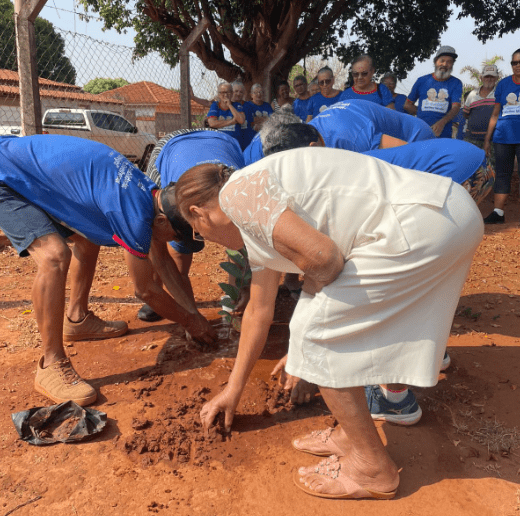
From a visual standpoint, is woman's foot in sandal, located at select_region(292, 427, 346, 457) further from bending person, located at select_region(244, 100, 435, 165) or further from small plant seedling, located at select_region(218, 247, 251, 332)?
bending person, located at select_region(244, 100, 435, 165)

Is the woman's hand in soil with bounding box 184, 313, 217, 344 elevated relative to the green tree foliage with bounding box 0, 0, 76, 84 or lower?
lower

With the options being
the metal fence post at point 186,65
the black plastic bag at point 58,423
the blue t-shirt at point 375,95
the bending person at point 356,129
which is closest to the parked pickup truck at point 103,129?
the metal fence post at point 186,65

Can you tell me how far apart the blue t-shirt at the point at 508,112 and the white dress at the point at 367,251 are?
16.6ft

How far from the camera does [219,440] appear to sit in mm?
2162

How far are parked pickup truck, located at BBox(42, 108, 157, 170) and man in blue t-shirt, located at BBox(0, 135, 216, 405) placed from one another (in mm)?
6940

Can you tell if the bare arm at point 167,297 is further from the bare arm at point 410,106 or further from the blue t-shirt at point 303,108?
the bare arm at point 410,106

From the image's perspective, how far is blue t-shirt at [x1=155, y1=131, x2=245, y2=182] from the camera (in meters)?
2.67

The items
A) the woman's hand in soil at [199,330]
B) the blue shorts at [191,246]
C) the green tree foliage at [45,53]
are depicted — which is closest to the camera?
the blue shorts at [191,246]

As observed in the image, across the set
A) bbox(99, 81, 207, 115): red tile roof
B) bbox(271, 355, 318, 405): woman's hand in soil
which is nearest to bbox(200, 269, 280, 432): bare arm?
bbox(271, 355, 318, 405): woman's hand in soil

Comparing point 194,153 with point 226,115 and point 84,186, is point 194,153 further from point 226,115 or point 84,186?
point 226,115

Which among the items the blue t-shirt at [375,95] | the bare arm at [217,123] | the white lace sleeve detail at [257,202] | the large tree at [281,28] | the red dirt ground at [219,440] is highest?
the large tree at [281,28]

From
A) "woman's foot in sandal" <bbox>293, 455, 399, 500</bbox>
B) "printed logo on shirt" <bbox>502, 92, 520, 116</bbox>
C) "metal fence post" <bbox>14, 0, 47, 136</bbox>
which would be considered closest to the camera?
"woman's foot in sandal" <bbox>293, 455, 399, 500</bbox>

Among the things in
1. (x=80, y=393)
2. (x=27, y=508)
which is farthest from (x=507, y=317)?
(x=27, y=508)

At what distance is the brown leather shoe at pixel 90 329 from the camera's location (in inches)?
125
